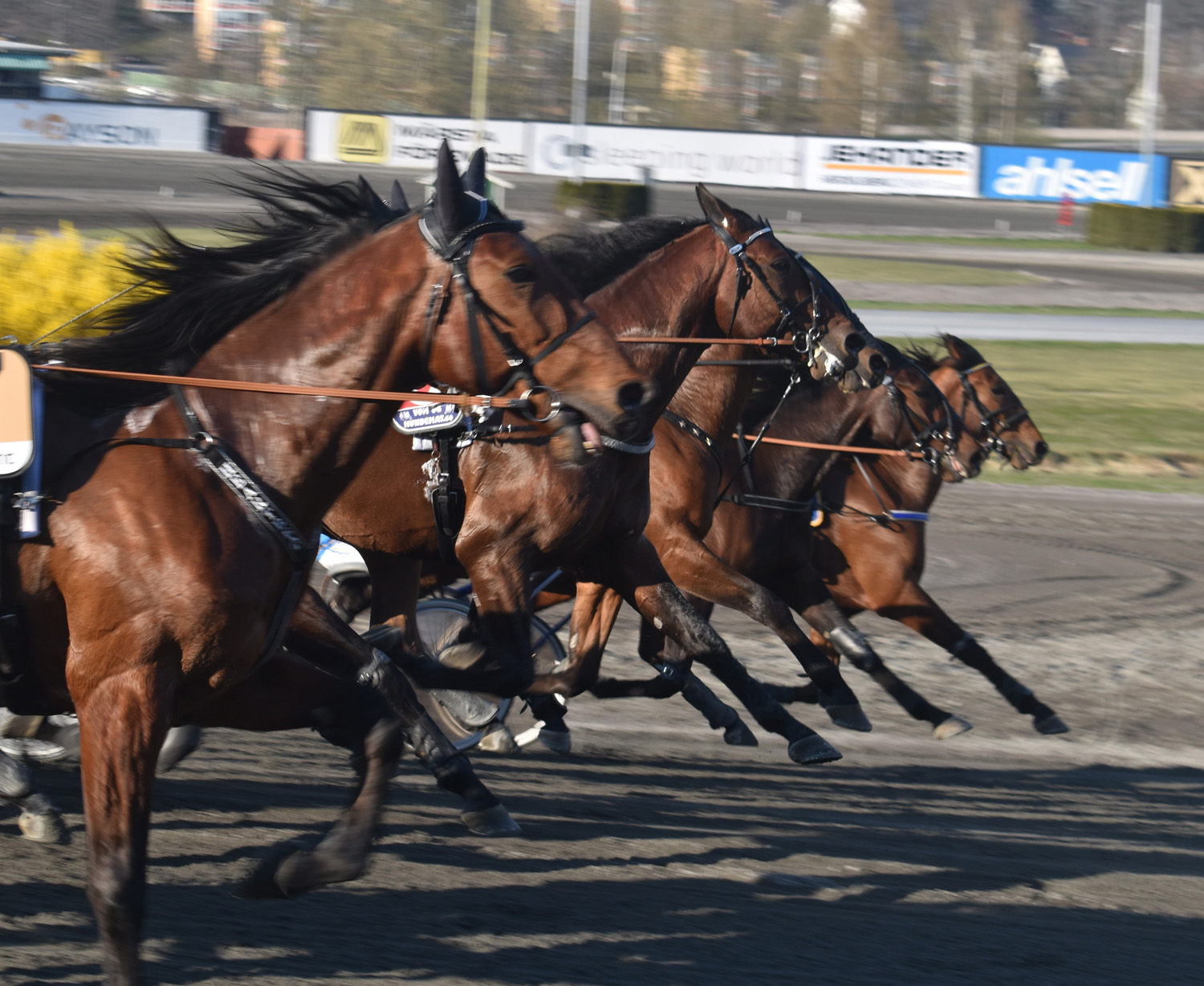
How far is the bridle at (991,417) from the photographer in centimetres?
781

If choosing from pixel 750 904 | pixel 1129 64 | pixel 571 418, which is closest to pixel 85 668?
pixel 571 418

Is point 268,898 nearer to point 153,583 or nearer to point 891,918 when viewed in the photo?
point 153,583

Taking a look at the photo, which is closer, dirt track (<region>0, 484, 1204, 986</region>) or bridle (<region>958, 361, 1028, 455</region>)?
dirt track (<region>0, 484, 1204, 986</region>)

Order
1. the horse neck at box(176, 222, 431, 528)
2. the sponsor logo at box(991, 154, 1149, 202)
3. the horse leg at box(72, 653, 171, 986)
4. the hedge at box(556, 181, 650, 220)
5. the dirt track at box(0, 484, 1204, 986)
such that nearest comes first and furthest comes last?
the horse leg at box(72, 653, 171, 986)
the horse neck at box(176, 222, 431, 528)
the dirt track at box(0, 484, 1204, 986)
the hedge at box(556, 181, 650, 220)
the sponsor logo at box(991, 154, 1149, 202)

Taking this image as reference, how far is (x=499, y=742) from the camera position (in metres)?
6.24

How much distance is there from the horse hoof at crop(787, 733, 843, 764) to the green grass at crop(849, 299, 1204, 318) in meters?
17.0

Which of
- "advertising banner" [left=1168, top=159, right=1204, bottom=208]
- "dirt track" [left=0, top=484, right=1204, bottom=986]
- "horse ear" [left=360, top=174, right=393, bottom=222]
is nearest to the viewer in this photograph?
"horse ear" [left=360, top=174, right=393, bottom=222]

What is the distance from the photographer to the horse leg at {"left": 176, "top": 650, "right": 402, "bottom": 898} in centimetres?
357

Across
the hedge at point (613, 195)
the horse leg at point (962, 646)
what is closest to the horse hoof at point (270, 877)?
the horse leg at point (962, 646)

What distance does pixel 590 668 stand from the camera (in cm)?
538

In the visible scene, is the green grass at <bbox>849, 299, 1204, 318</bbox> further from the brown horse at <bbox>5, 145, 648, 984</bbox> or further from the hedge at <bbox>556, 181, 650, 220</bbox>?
the brown horse at <bbox>5, 145, 648, 984</bbox>

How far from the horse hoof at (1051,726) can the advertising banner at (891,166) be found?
36.9m

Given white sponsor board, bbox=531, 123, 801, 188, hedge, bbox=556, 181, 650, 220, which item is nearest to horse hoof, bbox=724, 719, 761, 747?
hedge, bbox=556, 181, 650, 220

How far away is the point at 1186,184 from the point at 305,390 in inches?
1643
